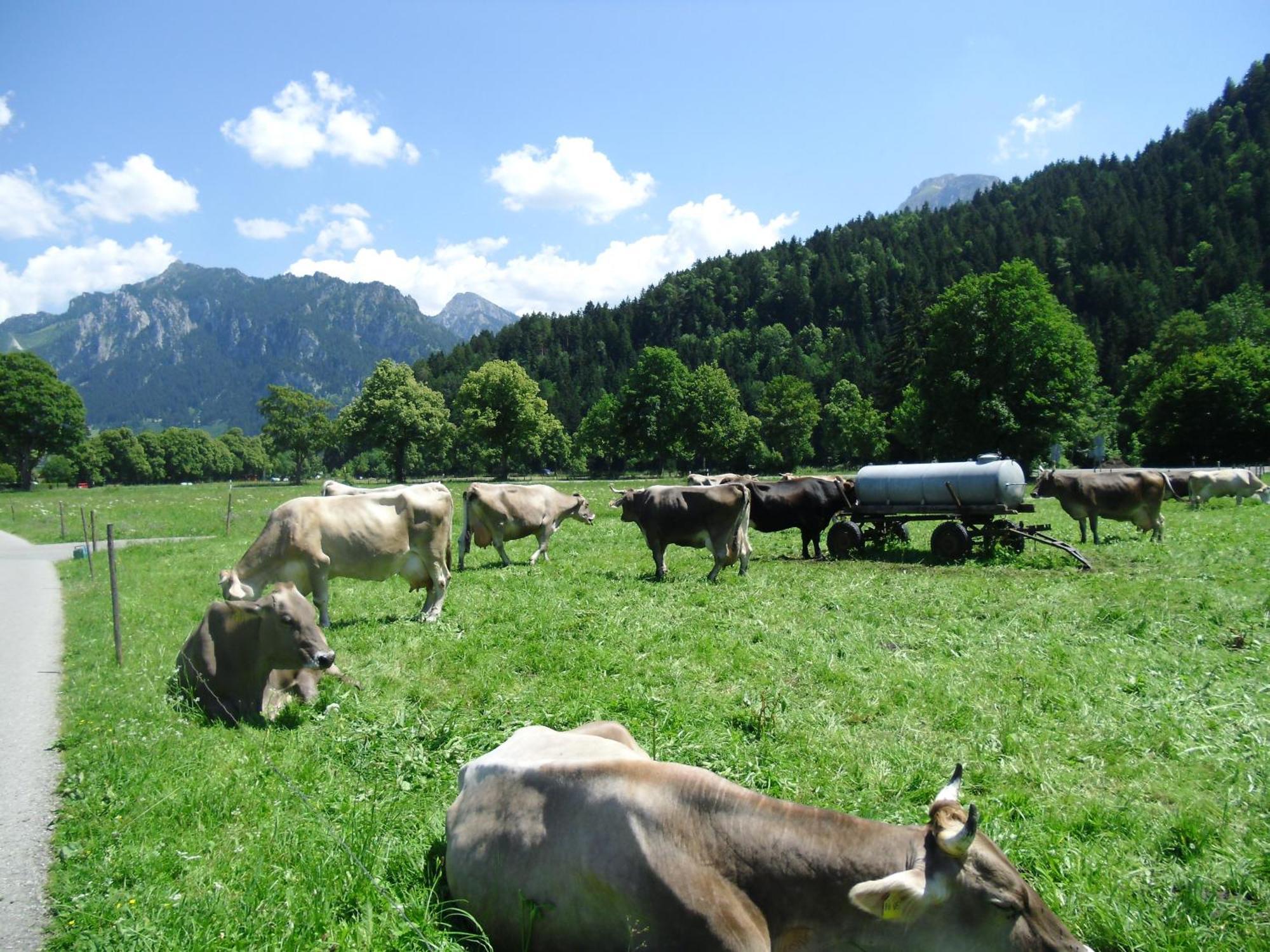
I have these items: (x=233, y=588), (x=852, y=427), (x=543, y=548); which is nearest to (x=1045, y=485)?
(x=543, y=548)

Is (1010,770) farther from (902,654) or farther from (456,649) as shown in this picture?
(456,649)

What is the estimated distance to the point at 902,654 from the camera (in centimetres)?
902

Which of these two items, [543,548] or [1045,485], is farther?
[1045,485]

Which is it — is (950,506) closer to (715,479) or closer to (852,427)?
(715,479)

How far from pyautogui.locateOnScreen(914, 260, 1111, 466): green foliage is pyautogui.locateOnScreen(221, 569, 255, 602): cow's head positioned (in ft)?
143

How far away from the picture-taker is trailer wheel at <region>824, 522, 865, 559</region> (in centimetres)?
1847

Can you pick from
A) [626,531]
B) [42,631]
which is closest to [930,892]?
[42,631]

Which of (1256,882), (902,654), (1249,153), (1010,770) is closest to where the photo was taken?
(1256,882)

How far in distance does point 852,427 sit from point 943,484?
76.7 metres

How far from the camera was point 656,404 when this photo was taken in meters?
76.4

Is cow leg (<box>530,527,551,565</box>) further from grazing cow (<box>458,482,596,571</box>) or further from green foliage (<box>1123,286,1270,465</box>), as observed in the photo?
green foliage (<box>1123,286,1270,465</box>)

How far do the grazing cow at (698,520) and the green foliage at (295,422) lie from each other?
271 feet

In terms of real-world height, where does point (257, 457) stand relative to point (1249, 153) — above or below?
below

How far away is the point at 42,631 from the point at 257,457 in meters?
159
